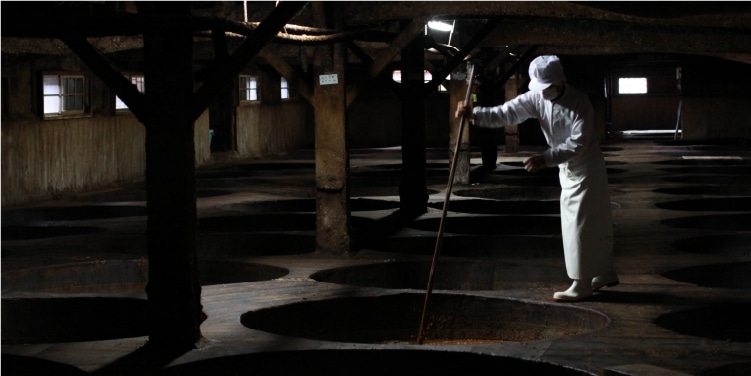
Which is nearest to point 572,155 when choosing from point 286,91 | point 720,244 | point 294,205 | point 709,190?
point 720,244

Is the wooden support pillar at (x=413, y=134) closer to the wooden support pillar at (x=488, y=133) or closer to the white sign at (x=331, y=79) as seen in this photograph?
the white sign at (x=331, y=79)

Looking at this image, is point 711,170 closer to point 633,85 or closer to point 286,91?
point 286,91

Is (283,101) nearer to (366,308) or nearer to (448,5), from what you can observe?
(448,5)

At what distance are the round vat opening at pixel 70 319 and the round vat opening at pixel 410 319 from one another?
1197mm

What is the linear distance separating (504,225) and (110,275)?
4.85 meters

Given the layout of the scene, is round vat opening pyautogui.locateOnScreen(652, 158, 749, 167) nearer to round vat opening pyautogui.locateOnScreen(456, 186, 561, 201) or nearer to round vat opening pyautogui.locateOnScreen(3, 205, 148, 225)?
A: round vat opening pyautogui.locateOnScreen(456, 186, 561, 201)

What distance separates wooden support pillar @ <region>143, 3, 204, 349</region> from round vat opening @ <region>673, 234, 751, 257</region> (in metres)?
5.73

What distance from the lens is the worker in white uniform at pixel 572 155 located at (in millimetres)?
7203

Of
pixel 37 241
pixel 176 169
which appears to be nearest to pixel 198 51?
pixel 37 241

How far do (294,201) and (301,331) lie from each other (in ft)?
23.2

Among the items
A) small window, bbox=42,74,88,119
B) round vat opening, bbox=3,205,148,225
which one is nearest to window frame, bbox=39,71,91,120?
small window, bbox=42,74,88,119

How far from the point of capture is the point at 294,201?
15.0 m

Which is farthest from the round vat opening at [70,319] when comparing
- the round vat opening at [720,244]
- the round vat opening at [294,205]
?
the round vat opening at [294,205]

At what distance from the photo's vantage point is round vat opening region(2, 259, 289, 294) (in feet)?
31.1
